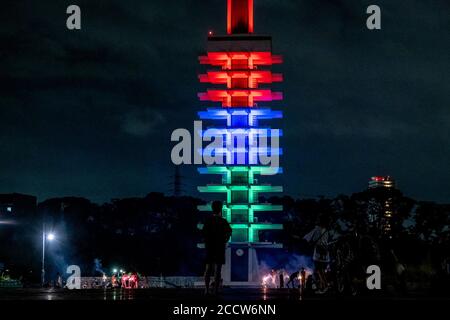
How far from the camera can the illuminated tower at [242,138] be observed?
6831 cm

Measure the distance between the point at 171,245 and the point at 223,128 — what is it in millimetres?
22979

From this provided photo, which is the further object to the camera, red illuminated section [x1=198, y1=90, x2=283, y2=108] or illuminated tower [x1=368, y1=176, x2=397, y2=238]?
illuminated tower [x1=368, y1=176, x2=397, y2=238]

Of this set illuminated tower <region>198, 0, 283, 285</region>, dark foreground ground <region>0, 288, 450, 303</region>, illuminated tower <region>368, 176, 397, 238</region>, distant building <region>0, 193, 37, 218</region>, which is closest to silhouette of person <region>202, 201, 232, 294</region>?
dark foreground ground <region>0, 288, 450, 303</region>

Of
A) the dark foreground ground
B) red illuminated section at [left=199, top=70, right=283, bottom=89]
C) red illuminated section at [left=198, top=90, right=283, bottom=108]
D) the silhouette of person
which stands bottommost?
the dark foreground ground

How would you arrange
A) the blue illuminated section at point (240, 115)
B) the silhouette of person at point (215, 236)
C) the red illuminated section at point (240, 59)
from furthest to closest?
the red illuminated section at point (240, 59)
the blue illuminated section at point (240, 115)
the silhouette of person at point (215, 236)

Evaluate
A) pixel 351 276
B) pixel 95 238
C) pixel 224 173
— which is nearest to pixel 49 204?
pixel 95 238

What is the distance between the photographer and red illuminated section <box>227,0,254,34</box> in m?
72.8

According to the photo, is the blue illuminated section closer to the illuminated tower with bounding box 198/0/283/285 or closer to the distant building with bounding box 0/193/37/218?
the illuminated tower with bounding box 198/0/283/285

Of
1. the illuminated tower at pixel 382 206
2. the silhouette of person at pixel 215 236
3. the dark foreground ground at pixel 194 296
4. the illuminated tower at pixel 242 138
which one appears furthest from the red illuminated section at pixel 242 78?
the silhouette of person at pixel 215 236

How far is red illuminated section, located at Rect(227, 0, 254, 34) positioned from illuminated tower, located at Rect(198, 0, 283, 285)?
1778mm

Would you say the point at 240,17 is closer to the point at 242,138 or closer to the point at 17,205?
the point at 242,138

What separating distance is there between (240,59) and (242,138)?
7.66 meters

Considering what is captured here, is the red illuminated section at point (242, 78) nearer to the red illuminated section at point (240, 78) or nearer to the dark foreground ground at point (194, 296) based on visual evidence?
the red illuminated section at point (240, 78)

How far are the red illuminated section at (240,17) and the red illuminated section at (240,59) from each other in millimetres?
3168
